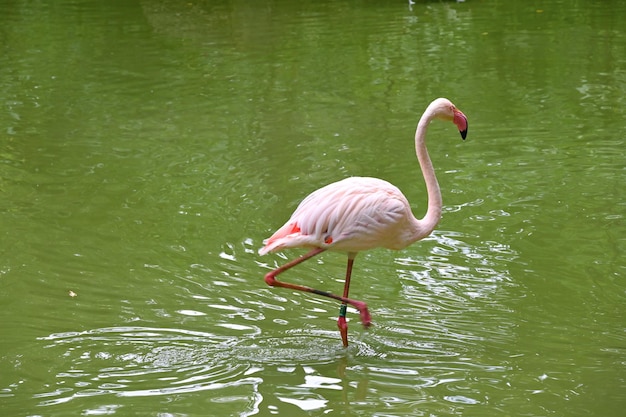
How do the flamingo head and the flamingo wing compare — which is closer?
the flamingo wing

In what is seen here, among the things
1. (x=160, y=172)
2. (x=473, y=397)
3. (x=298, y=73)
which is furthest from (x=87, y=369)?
(x=298, y=73)

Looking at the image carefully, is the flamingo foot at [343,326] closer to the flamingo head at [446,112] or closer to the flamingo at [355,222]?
the flamingo at [355,222]

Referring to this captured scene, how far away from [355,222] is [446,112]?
0.74 meters

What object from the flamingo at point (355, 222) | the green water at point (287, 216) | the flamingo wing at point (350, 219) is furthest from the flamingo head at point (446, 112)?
the green water at point (287, 216)

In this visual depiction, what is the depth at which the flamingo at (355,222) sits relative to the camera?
15.3 feet

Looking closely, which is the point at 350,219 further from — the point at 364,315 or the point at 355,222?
the point at 364,315

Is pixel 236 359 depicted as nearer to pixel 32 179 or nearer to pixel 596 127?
pixel 32 179

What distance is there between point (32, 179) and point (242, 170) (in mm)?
1542

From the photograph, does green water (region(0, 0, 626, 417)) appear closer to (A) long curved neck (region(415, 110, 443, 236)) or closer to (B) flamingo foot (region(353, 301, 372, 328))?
(B) flamingo foot (region(353, 301, 372, 328))

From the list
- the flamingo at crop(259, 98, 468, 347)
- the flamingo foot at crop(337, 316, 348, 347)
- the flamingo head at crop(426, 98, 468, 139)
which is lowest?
the flamingo foot at crop(337, 316, 348, 347)

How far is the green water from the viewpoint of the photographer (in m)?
4.46

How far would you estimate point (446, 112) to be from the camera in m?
4.88

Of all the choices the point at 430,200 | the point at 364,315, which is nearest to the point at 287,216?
the point at 430,200

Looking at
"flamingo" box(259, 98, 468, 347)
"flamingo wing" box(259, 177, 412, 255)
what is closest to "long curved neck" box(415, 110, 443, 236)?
"flamingo" box(259, 98, 468, 347)
